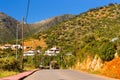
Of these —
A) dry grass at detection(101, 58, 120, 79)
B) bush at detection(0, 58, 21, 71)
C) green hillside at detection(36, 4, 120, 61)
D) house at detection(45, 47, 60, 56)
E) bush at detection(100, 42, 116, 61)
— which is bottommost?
dry grass at detection(101, 58, 120, 79)

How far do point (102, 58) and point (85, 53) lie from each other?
13.9 metres

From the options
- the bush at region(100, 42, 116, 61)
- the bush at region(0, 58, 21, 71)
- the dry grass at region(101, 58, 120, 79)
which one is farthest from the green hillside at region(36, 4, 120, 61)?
the dry grass at region(101, 58, 120, 79)

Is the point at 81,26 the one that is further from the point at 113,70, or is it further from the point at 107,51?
the point at 113,70

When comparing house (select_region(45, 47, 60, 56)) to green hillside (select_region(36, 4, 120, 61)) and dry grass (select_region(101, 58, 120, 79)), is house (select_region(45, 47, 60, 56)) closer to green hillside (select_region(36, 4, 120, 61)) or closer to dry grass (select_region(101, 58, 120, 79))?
green hillside (select_region(36, 4, 120, 61))

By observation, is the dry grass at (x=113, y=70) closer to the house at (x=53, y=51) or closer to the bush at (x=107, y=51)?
the bush at (x=107, y=51)

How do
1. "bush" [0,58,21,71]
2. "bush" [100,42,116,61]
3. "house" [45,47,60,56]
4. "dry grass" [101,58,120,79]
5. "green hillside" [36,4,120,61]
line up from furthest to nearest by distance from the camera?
1. "house" [45,47,60,56]
2. "green hillside" [36,4,120,61]
3. "bush" [100,42,116,61]
4. "bush" [0,58,21,71]
5. "dry grass" [101,58,120,79]

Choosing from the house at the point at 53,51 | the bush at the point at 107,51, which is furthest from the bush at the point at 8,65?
the house at the point at 53,51

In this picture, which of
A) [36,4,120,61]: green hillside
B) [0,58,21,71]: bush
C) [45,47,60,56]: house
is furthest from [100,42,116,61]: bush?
[45,47,60,56]: house

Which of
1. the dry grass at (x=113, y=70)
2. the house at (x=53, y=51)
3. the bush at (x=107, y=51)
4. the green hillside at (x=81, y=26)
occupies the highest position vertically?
the green hillside at (x=81, y=26)

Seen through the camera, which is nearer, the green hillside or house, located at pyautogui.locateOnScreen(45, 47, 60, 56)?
the green hillside

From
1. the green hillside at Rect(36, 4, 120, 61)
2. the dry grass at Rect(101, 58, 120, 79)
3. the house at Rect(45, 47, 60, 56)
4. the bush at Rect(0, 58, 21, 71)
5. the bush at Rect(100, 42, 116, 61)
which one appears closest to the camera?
the dry grass at Rect(101, 58, 120, 79)

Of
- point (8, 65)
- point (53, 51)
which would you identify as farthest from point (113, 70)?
point (53, 51)

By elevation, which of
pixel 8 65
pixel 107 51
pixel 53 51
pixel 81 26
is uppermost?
pixel 81 26

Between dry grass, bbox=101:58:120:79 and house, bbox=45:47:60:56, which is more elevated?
house, bbox=45:47:60:56
